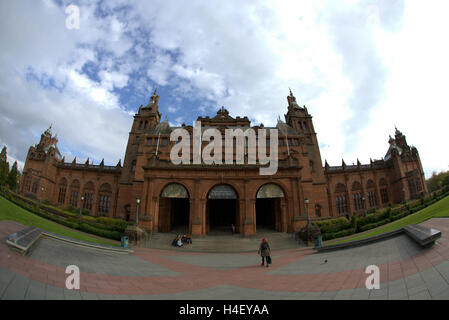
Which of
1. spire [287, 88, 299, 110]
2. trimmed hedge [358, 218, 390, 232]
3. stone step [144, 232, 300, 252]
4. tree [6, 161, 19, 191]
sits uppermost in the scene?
spire [287, 88, 299, 110]

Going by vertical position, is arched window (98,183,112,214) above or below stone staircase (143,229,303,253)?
above

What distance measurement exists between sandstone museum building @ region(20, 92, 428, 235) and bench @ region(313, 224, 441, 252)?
7421mm

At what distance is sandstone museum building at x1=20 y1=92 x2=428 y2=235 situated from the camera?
79.1 ft

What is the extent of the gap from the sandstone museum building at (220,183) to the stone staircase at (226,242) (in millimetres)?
1307

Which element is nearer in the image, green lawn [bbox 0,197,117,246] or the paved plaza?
the paved plaza

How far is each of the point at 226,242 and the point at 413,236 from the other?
1592cm

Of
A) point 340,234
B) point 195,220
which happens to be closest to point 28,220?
point 195,220

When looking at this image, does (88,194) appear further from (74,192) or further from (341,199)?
(341,199)

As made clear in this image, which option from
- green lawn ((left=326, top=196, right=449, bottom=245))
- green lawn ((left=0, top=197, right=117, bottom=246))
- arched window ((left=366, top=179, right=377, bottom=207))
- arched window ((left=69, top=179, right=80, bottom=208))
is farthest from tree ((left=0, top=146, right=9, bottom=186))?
arched window ((left=366, top=179, right=377, bottom=207))

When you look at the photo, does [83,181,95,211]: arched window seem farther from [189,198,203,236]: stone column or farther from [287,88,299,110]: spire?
[287,88,299,110]: spire

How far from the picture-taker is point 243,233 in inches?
887
